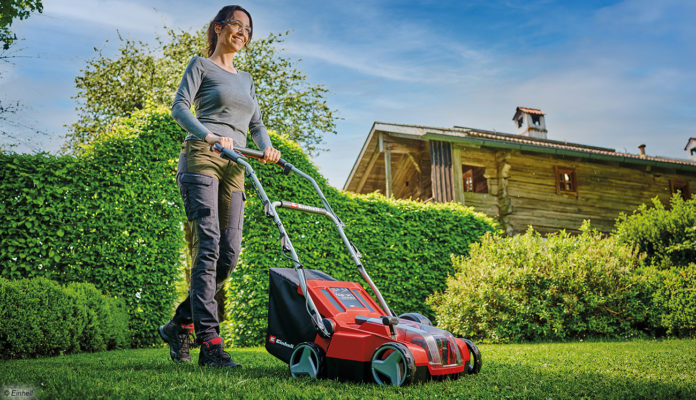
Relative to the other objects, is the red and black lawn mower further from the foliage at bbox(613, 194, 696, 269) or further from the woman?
the foliage at bbox(613, 194, 696, 269)

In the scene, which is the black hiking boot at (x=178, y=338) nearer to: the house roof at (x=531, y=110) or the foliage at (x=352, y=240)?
the foliage at (x=352, y=240)

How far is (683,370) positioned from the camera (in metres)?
3.23

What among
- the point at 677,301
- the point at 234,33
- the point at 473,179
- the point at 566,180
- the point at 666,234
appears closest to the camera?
the point at 234,33

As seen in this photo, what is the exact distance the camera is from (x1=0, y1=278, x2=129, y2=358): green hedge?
4531 millimetres

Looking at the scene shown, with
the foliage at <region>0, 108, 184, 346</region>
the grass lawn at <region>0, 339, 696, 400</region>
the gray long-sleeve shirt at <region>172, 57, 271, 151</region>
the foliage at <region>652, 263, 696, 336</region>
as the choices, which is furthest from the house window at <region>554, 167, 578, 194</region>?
the gray long-sleeve shirt at <region>172, 57, 271, 151</region>

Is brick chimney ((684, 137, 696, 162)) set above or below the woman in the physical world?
above

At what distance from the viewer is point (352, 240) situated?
794cm

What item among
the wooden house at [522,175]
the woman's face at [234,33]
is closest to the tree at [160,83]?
the wooden house at [522,175]

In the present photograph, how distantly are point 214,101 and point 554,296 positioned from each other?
5.54m

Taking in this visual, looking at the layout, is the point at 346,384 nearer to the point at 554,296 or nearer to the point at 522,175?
the point at 554,296

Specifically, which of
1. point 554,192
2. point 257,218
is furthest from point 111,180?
point 554,192

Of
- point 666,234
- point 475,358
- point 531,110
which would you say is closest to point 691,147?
point 531,110

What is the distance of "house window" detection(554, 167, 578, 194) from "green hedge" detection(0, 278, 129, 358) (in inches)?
535

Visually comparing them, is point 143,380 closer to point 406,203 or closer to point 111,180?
point 111,180
